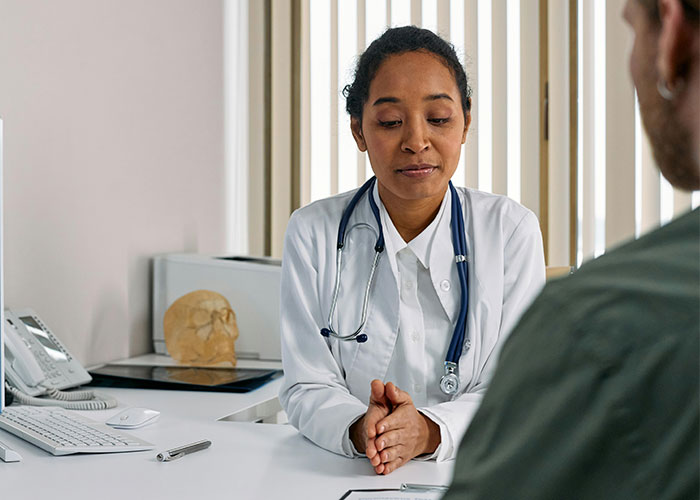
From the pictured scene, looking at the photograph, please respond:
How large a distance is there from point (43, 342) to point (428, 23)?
5.98 feet

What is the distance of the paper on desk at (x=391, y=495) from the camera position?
108 centimetres

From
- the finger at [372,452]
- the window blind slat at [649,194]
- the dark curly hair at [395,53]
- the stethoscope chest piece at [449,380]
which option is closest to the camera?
the finger at [372,452]

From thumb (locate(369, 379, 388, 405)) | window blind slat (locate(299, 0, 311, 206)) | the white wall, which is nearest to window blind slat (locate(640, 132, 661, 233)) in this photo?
window blind slat (locate(299, 0, 311, 206))

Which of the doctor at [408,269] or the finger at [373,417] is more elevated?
the doctor at [408,269]

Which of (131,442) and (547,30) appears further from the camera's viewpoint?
(547,30)

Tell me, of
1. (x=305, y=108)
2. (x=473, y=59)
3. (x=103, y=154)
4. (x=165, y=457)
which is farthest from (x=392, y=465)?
(x=305, y=108)

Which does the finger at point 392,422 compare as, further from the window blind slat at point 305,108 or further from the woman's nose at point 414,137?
the window blind slat at point 305,108

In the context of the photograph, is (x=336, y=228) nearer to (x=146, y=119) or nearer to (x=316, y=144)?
(x=146, y=119)

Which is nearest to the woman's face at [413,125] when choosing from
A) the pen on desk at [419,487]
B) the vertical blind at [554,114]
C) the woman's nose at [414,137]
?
the woman's nose at [414,137]

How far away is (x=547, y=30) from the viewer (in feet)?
9.03

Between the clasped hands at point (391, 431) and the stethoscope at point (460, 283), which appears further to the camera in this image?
the stethoscope at point (460, 283)

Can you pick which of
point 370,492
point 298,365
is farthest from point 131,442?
point 370,492

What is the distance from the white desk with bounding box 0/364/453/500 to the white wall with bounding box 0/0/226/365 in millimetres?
715

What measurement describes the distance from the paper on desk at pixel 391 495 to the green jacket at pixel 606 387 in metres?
0.63
